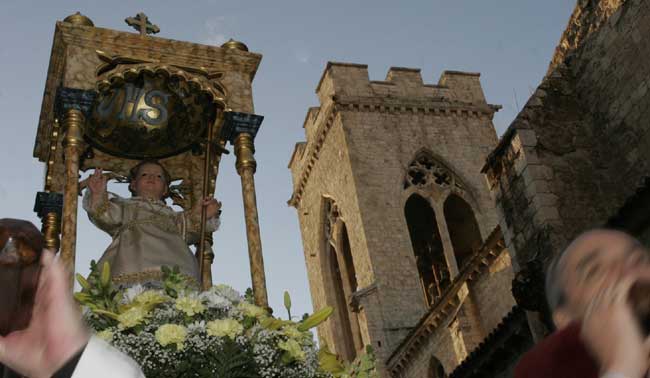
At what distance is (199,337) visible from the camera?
3527 mm

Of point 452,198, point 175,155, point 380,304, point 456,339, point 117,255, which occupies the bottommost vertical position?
point 117,255

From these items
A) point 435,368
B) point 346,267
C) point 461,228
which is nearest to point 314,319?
point 435,368

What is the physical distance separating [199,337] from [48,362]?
202 cm

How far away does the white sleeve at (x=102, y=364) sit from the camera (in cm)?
153

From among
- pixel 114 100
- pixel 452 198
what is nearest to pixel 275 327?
pixel 114 100

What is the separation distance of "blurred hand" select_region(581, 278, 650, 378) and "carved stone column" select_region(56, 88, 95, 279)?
160 inches

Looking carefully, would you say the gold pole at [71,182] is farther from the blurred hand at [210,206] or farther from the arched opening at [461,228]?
the arched opening at [461,228]

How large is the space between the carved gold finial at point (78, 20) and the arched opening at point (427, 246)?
2206 cm

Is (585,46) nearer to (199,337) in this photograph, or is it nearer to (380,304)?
(199,337)

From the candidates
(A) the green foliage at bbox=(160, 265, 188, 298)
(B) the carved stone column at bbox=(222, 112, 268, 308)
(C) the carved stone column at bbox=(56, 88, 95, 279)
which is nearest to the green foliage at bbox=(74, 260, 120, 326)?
(A) the green foliage at bbox=(160, 265, 188, 298)

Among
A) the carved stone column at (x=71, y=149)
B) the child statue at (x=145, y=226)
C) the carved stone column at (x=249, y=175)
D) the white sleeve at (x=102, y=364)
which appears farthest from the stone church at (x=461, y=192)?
the white sleeve at (x=102, y=364)

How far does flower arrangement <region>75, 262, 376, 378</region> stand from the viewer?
3461mm

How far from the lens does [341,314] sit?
28.6m

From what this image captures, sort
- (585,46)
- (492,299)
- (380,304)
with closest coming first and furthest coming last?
1. (585,46)
2. (492,299)
3. (380,304)
